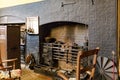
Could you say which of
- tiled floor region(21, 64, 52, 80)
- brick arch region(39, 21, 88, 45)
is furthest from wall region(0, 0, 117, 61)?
tiled floor region(21, 64, 52, 80)

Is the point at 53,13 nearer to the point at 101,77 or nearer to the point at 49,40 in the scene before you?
the point at 49,40

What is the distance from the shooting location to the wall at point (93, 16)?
372cm

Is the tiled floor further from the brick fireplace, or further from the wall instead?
the wall

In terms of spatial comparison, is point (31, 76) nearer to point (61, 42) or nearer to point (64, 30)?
point (61, 42)

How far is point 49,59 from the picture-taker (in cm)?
509

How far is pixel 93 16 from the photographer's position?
3986mm

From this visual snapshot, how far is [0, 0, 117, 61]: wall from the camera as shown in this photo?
372 cm

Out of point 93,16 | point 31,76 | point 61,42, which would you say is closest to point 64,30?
point 61,42

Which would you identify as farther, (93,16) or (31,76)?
(31,76)

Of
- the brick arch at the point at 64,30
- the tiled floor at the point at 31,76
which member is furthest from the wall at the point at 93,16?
the tiled floor at the point at 31,76

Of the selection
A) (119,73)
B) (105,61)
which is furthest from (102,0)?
(119,73)

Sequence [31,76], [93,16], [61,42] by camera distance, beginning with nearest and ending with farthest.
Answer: [93,16]
[31,76]
[61,42]

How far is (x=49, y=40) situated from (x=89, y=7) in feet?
5.38

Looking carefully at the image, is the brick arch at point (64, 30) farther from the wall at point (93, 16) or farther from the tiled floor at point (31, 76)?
the tiled floor at point (31, 76)
